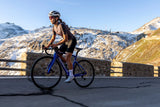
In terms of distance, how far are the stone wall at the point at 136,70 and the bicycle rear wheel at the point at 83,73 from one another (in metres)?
10.2

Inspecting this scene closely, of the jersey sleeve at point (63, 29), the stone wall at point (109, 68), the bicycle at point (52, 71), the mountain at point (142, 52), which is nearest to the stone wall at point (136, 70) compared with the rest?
the stone wall at point (109, 68)

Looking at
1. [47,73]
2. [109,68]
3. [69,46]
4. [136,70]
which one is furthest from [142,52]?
[47,73]

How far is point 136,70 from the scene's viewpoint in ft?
56.6

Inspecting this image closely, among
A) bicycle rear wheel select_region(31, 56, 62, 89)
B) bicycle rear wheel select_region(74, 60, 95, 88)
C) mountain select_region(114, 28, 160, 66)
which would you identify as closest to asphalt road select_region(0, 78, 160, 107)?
bicycle rear wheel select_region(31, 56, 62, 89)

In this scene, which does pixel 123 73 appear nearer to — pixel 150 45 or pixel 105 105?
pixel 105 105

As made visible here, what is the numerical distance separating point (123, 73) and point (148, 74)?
547cm

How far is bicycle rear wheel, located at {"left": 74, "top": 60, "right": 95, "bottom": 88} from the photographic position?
17.6 ft

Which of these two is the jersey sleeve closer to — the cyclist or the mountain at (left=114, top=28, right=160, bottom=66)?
the cyclist

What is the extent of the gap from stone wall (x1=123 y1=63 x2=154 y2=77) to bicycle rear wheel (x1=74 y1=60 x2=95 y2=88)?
10.2m

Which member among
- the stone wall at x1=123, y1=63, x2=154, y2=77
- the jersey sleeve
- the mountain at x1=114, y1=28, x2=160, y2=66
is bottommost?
the stone wall at x1=123, y1=63, x2=154, y2=77

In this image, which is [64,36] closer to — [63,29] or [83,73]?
[63,29]

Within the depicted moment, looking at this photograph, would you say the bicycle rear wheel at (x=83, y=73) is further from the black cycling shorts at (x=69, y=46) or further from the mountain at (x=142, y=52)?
the mountain at (x=142, y=52)

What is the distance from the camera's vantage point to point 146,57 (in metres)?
94.8

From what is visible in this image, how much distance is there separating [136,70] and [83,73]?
502 inches
